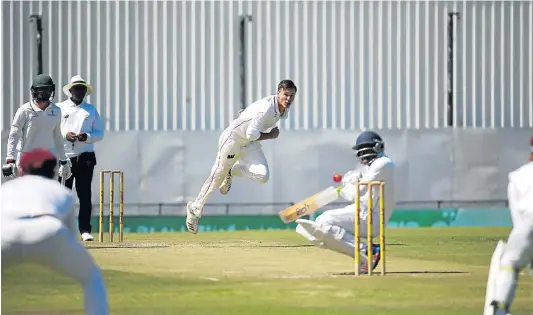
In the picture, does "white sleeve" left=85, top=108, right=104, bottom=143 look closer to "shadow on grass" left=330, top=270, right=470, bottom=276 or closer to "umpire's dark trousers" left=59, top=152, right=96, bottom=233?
"umpire's dark trousers" left=59, top=152, right=96, bottom=233

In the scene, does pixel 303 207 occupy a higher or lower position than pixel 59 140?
lower

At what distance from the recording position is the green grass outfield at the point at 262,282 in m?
9.66

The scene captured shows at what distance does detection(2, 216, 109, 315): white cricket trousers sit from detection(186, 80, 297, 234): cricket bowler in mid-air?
7093mm

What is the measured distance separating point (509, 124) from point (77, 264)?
1662 centimetres

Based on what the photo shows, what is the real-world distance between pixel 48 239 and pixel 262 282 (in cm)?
382

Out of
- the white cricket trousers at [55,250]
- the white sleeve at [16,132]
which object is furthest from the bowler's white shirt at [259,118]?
the white cricket trousers at [55,250]

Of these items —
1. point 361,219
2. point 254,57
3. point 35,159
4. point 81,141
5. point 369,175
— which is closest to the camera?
point 35,159

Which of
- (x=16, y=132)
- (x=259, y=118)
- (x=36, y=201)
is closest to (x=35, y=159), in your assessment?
(x=36, y=201)

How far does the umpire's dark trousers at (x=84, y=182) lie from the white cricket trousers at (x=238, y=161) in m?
1.15

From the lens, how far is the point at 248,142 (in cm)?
1526

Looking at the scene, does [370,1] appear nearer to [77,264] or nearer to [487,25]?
[487,25]

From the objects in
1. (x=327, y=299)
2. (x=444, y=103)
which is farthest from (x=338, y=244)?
(x=444, y=103)

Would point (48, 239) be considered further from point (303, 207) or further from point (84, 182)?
point (84, 182)

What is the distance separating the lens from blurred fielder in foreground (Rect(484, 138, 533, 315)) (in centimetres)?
812
